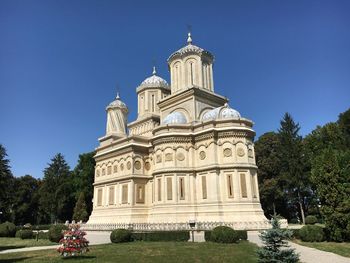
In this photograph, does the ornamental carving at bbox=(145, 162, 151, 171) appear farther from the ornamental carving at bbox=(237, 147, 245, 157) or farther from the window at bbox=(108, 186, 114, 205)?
the ornamental carving at bbox=(237, 147, 245, 157)

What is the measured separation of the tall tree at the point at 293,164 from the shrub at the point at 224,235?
23514mm

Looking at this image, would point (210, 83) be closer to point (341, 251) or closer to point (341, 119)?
point (341, 119)

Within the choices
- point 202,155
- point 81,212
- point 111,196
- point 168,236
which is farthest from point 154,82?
point 168,236

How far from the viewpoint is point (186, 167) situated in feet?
94.0

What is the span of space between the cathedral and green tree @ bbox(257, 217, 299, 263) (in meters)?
13.7

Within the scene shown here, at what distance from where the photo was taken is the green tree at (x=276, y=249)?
31.3 ft

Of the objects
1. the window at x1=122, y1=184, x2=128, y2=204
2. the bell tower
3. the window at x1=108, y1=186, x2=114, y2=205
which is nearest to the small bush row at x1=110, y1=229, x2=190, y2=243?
the window at x1=122, y1=184, x2=128, y2=204

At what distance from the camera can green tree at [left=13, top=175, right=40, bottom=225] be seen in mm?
52719

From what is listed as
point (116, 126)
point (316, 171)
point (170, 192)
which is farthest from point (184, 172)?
point (116, 126)

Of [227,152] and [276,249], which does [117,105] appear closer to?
[227,152]

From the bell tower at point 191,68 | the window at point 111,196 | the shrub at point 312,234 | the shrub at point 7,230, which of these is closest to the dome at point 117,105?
the bell tower at point 191,68

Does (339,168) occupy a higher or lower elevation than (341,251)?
higher

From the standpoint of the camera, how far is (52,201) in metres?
47.8

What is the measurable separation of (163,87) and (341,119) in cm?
2428
